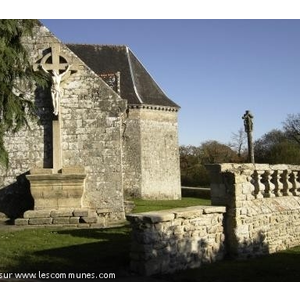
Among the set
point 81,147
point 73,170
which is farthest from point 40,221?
point 81,147

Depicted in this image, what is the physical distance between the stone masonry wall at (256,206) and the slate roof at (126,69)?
16725 millimetres

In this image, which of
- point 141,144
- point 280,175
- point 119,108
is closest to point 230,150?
point 141,144

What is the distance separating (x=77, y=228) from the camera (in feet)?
32.7

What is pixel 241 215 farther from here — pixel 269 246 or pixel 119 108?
pixel 119 108

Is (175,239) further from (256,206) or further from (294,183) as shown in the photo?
(294,183)

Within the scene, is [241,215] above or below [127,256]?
above

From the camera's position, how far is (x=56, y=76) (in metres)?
11.4

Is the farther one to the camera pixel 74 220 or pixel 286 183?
pixel 74 220

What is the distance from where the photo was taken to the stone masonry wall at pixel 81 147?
37.8 ft

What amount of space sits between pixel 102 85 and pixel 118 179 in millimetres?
2763

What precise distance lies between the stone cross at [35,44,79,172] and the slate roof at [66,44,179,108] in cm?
1157

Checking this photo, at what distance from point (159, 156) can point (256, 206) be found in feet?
59.5

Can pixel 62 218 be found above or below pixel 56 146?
below

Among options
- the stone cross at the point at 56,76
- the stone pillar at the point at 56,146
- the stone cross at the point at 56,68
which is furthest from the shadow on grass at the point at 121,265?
the stone cross at the point at 56,68
